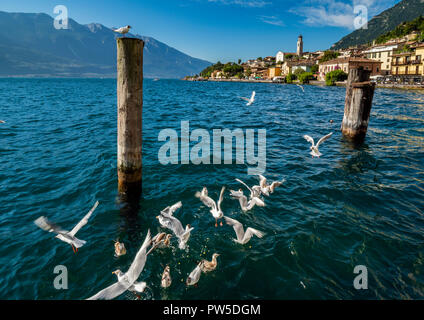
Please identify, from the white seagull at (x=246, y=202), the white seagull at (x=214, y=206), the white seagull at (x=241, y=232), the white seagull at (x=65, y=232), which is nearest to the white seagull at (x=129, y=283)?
the white seagull at (x=65, y=232)

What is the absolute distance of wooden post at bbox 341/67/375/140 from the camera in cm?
1130

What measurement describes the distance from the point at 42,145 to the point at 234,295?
12575 millimetres

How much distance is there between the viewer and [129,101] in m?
5.79

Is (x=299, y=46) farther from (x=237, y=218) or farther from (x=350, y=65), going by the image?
(x=237, y=218)

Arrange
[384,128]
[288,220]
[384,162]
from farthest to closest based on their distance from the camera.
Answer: [384,128], [384,162], [288,220]

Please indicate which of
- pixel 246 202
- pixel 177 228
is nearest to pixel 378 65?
pixel 246 202

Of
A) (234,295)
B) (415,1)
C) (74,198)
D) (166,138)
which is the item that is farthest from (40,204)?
(415,1)

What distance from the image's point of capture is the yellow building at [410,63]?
61.8 m

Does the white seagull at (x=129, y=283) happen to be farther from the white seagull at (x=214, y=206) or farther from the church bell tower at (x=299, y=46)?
the church bell tower at (x=299, y=46)

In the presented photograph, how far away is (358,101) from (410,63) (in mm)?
73400

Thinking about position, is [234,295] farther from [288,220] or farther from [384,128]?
[384,128]

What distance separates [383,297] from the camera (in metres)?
4.09

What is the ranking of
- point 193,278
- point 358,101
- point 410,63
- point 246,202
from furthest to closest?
point 410,63, point 358,101, point 246,202, point 193,278

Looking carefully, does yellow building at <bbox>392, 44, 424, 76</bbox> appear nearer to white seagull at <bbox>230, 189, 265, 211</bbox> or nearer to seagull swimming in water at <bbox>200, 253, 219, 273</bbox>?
white seagull at <bbox>230, 189, 265, 211</bbox>
